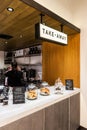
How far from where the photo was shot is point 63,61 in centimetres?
347

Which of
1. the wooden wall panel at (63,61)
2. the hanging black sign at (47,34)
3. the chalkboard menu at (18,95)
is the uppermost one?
the hanging black sign at (47,34)

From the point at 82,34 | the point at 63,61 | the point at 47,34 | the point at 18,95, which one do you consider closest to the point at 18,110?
the point at 18,95

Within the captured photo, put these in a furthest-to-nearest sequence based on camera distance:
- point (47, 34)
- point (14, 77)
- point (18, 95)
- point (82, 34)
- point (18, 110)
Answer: point (14, 77), point (82, 34), point (47, 34), point (18, 95), point (18, 110)

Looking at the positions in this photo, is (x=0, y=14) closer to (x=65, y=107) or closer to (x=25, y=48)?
(x=65, y=107)

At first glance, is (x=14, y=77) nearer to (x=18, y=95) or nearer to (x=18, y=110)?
(x=18, y=95)

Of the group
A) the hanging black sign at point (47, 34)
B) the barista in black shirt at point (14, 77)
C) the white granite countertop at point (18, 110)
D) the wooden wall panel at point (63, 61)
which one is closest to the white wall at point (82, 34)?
the wooden wall panel at point (63, 61)

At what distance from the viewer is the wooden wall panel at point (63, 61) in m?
3.18

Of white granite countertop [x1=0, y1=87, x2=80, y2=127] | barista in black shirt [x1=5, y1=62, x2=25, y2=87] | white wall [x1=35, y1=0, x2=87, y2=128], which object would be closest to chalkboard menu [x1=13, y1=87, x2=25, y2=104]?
white granite countertop [x1=0, y1=87, x2=80, y2=127]

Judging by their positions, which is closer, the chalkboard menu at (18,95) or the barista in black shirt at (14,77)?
the chalkboard menu at (18,95)

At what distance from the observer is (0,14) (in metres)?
2.30

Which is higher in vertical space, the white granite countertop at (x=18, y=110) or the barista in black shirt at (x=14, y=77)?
the barista in black shirt at (x=14, y=77)

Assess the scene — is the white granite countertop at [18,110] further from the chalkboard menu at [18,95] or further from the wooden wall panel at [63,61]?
the wooden wall panel at [63,61]

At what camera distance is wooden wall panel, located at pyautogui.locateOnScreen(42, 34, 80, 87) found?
10.4 ft

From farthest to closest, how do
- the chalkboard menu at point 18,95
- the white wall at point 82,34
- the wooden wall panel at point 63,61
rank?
the wooden wall panel at point 63,61 → the white wall at point 82,34 → the chalkboard menu at point 18,95
